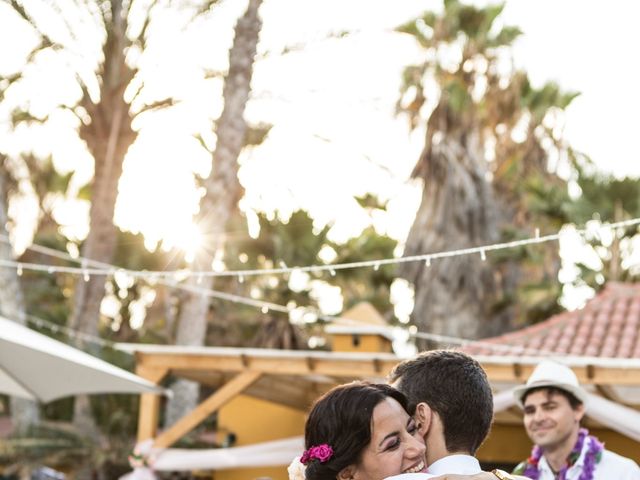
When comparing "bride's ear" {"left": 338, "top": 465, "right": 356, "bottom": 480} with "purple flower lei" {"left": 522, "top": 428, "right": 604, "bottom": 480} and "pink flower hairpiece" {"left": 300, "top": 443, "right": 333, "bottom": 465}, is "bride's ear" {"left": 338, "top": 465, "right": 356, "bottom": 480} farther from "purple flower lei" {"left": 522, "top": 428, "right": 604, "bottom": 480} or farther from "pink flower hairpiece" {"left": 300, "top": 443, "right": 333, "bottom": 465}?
"purple flower lei" {"left": 522, "top": 428, "right": 604, "bottom": 480}

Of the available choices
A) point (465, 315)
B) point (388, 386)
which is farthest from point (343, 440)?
point (465, 315)

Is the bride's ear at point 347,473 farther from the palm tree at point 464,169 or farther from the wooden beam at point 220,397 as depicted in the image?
the palm tree at point 464,169

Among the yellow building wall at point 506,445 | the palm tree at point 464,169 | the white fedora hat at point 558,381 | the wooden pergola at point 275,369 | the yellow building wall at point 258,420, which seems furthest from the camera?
the palm tree at point 464,169

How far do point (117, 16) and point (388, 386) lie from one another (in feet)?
45.2

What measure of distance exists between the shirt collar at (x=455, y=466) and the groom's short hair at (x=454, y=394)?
43mm

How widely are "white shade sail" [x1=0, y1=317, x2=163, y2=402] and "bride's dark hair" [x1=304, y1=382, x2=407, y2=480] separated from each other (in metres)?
5.00

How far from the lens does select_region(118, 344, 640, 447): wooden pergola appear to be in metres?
9.59

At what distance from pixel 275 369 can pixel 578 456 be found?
657 centimetres

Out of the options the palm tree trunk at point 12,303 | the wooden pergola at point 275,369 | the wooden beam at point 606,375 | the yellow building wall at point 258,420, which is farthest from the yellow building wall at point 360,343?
the palm tree trunk at point 12,303

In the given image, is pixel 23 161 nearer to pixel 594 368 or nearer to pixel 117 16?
pixel 117 16

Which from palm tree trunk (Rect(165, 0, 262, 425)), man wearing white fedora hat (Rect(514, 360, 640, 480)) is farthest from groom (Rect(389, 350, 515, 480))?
palm tree trunk (Rect(165, 0, 262, 425))

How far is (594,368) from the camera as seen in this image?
957cm

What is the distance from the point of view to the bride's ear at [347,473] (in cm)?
246

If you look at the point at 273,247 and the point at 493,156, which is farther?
the point at 493,156
